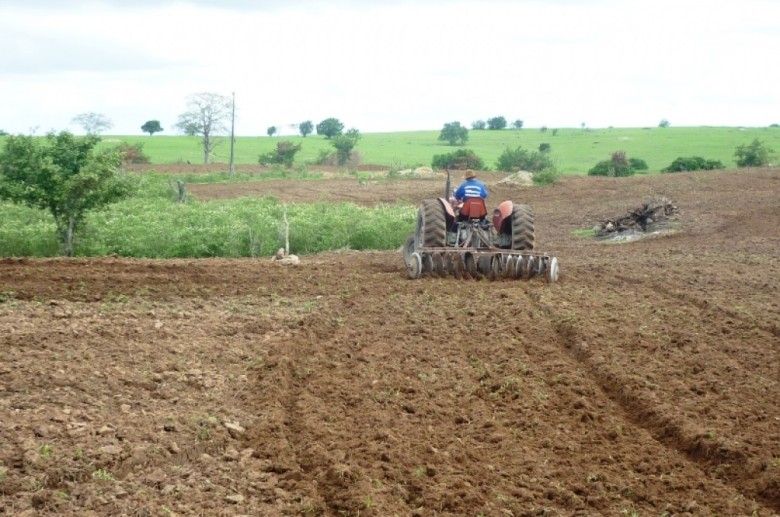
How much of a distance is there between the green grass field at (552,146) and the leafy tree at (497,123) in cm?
712

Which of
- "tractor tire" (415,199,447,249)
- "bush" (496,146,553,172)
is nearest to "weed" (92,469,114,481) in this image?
"tractor tire" (415,199,447,249)

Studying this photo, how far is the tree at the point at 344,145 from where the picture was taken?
214 feet

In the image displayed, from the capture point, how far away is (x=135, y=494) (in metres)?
6.22

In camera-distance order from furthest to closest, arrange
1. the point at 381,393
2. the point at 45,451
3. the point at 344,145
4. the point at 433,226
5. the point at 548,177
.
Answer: the point at 344,145 → the point at 548,177 → the point at 433,226 → the point at 381,393 → the point at 45,451

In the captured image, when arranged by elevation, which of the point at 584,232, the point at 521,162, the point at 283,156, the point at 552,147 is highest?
the point at 552,147

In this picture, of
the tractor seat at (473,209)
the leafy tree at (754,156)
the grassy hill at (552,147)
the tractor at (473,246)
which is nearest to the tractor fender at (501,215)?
the tractor at (473,246)

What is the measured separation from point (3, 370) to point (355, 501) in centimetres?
420

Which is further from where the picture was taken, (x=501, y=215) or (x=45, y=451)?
(x=501, y=215)

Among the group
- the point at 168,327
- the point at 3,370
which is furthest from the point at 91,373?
the point at 168,327

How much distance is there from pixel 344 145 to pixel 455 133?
3184 cm

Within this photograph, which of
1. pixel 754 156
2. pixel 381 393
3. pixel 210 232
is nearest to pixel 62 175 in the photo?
pixel 210 232

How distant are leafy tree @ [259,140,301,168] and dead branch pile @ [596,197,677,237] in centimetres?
3828

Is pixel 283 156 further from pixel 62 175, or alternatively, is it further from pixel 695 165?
pixel 62 175

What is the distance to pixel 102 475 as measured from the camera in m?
6.47
